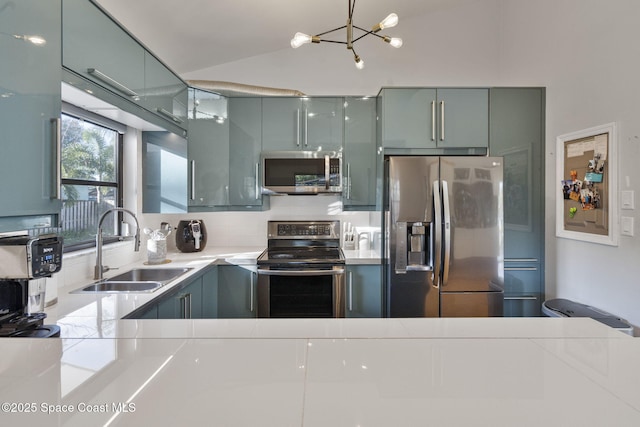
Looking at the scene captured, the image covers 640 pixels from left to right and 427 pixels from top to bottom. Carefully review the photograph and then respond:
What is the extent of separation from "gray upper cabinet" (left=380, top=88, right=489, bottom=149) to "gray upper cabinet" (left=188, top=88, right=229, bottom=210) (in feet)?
4.60

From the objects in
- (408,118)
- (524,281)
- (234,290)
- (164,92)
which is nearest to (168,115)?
(164,92)

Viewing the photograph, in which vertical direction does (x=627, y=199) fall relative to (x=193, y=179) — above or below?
below

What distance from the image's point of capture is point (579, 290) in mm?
2254

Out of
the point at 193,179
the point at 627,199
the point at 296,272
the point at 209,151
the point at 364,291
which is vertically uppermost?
the point at 209,151

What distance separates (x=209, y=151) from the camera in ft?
9.33

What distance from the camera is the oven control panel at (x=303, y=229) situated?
3.16 meters

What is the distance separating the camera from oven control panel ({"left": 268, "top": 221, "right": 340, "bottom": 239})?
10.4 feet

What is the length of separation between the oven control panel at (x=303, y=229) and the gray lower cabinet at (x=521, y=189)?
1.51 meters

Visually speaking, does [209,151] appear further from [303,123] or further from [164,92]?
[303,123]

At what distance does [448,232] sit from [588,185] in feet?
3.01

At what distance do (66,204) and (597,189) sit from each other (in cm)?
331

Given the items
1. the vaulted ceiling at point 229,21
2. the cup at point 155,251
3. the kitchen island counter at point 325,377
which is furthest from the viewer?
the cup at point 155,251

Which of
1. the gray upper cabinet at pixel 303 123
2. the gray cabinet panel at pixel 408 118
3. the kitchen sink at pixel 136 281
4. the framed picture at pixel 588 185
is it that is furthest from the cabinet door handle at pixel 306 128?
the framed picture at pixel 588 185

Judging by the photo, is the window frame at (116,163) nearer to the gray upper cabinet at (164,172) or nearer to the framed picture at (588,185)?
the gray upper cabinet at (164,172)
